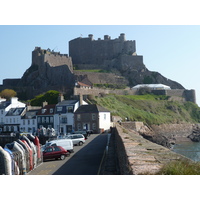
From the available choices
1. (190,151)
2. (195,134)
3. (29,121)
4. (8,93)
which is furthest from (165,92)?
(29,121)

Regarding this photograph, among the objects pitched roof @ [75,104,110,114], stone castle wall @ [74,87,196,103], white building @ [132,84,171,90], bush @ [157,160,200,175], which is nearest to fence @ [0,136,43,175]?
bush @ [157,160,200,175]

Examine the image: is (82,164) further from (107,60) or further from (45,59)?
(107,60)

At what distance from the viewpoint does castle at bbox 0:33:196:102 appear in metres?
81.3

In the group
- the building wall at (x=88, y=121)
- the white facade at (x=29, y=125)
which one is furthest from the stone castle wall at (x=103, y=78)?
the building wall at (x=88, y=121)

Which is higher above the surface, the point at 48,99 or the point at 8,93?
the point at 8,93

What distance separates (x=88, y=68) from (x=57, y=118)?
49155 millimetres

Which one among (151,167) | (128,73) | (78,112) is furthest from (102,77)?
(151,167)

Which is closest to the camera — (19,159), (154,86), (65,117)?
(19,159)

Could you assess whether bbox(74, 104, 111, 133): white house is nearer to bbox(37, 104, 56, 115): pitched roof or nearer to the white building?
bbox(37, 104, 56, 115): pitched roof

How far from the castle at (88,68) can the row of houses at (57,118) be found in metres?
13.3

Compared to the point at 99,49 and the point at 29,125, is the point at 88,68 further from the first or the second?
the point at 29,125

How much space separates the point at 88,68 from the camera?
97000 millimetres

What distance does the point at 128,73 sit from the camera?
94.7m

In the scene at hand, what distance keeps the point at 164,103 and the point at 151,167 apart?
7624 cm
